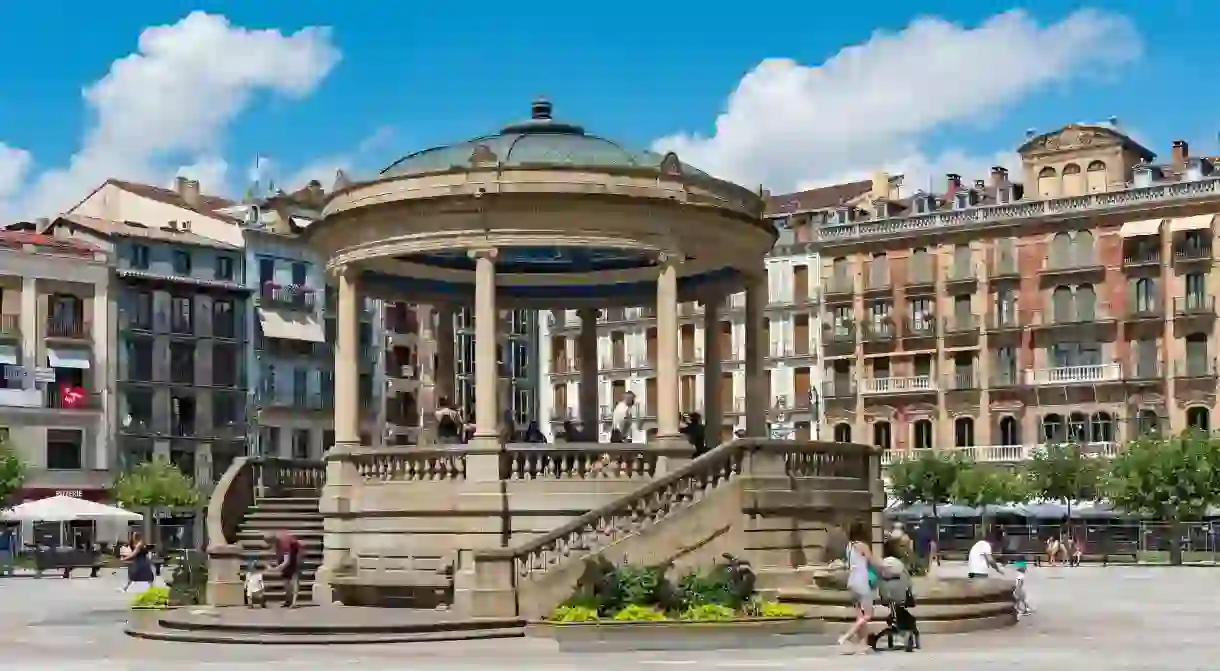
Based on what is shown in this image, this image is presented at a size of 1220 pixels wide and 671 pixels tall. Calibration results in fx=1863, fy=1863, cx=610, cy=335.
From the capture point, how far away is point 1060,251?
314ft

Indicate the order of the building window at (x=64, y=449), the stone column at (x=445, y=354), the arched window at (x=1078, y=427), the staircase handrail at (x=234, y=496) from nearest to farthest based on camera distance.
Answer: the staircase handrail at (x=234, y=496) → the stone column at (x=445, y=354) → the building window at (x=64, y=449) → the arched window at (x=1078, y=427)

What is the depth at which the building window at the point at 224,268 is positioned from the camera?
340 feet

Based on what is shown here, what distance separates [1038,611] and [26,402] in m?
69.0

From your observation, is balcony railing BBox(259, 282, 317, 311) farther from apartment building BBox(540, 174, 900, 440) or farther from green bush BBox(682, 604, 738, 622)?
green bush BBox(682, 604, 738, 622)

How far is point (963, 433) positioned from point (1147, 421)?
33.2ft

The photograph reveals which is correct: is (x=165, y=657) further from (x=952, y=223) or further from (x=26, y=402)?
(x=952, y=223)

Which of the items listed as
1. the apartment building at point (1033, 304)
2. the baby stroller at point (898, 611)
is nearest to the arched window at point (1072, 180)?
the apartment building at point (1033, 304)

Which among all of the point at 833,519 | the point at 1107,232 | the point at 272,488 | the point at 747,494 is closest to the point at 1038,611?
the point at 833,519

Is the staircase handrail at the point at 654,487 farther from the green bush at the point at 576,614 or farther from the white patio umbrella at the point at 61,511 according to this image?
the white patio umbrella at the point at 61,511

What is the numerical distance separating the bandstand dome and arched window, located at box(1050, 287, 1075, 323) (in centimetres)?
6597

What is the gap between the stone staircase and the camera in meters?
31.6

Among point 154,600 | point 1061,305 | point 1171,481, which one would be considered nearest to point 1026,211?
point 1061,305

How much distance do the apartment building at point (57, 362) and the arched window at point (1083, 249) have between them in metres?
49.9

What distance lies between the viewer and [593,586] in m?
26.1
